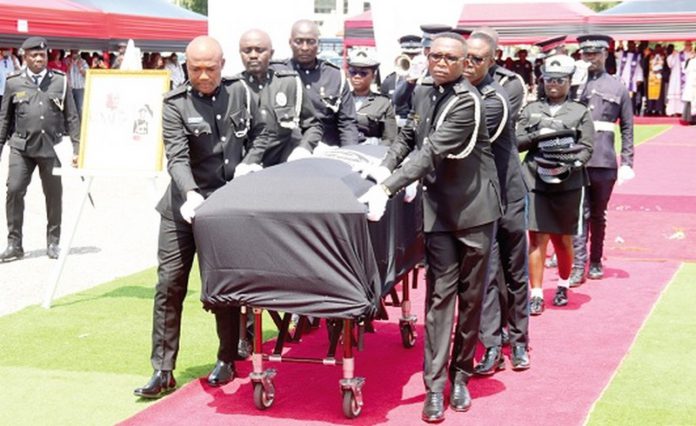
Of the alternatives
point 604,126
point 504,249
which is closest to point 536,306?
point 504,249

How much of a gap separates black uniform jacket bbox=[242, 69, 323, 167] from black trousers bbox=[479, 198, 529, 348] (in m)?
1.48

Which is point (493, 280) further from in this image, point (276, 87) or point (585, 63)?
point (585, 63)

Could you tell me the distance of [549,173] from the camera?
9062 mm

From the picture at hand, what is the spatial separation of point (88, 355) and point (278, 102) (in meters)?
2.19

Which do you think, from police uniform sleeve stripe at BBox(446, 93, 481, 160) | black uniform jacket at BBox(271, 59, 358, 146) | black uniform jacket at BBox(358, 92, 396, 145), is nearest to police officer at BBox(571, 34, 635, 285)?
black uniform jacket at BBox(358, 92, 396, 145)

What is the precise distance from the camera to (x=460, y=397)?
21.1 feet

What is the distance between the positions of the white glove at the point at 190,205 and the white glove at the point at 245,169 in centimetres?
37

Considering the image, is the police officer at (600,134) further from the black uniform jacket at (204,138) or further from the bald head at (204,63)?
the bald head at (204,63)

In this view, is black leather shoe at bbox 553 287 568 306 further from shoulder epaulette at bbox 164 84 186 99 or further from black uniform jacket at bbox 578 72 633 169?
shoulder epaulette at bbox 164 84 186 99

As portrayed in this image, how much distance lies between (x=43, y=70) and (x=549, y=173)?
5499mm

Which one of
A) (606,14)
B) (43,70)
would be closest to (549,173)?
(43,70)

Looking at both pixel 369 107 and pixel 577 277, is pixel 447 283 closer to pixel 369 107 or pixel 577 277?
pixel 369 107

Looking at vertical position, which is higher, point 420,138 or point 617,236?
point 420,138

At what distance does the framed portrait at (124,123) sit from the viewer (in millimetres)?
8898
